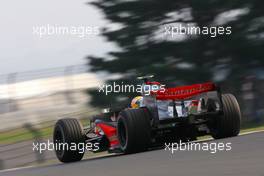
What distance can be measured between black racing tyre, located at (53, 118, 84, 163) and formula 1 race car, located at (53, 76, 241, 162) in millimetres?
40

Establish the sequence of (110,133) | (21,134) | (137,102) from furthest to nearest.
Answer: (21,134), (110,133), (137,102)

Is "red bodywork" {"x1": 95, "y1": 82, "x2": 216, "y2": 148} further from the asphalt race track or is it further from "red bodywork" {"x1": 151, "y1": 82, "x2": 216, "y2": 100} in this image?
the asphalt race track

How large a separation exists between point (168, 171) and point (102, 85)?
47.0 feet

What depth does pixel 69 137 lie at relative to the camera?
12.2m

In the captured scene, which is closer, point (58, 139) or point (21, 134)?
point (58, 139)

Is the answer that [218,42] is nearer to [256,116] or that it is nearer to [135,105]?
[256,116]

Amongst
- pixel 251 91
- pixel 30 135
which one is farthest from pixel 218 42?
pixel 30 135

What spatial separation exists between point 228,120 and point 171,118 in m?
0.96

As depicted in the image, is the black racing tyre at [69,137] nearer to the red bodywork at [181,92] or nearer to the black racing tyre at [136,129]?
the black racing tyre at [136,129]

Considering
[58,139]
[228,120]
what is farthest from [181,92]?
[58,139]

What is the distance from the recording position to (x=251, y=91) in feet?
72.5

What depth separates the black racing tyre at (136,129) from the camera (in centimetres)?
1079

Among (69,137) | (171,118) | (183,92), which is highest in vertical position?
(183,92)

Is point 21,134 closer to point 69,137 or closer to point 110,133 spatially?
point 69,137
